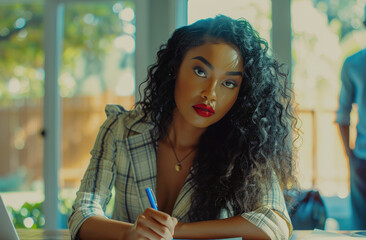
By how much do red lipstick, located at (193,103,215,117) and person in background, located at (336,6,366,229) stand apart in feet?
6.13

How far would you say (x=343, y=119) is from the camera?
3021 mm

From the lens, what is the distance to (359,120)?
3004 millimetres

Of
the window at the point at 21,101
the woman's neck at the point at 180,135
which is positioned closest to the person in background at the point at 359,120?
the woman's neck at the point at 180,135

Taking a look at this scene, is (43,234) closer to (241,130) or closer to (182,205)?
(182,205)

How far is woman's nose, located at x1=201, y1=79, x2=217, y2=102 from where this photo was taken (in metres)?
1.40

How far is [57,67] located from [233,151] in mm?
2564

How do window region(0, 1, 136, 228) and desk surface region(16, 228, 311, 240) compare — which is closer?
desk surface region(16, 228, 311, 240)

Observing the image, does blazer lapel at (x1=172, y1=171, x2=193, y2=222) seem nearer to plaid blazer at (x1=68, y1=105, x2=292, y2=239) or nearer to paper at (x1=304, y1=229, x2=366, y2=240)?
plaid blazer at (x1=68, y1=105, x2=292, y2=239)

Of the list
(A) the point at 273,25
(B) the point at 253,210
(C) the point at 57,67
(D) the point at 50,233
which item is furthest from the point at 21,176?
(B) the point at 253,210

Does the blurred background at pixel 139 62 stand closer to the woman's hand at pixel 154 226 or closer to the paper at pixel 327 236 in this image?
the paper at pixel 327 236

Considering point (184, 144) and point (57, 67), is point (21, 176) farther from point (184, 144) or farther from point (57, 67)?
point (184, 144)

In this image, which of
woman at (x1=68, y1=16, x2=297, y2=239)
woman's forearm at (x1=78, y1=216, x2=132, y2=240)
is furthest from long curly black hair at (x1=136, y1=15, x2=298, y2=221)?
woman's forearm at (x1=78, y1=216, x2=132, y2=240)

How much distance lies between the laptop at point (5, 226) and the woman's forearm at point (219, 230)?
1.35 ft

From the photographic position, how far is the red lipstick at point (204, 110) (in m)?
1.42
